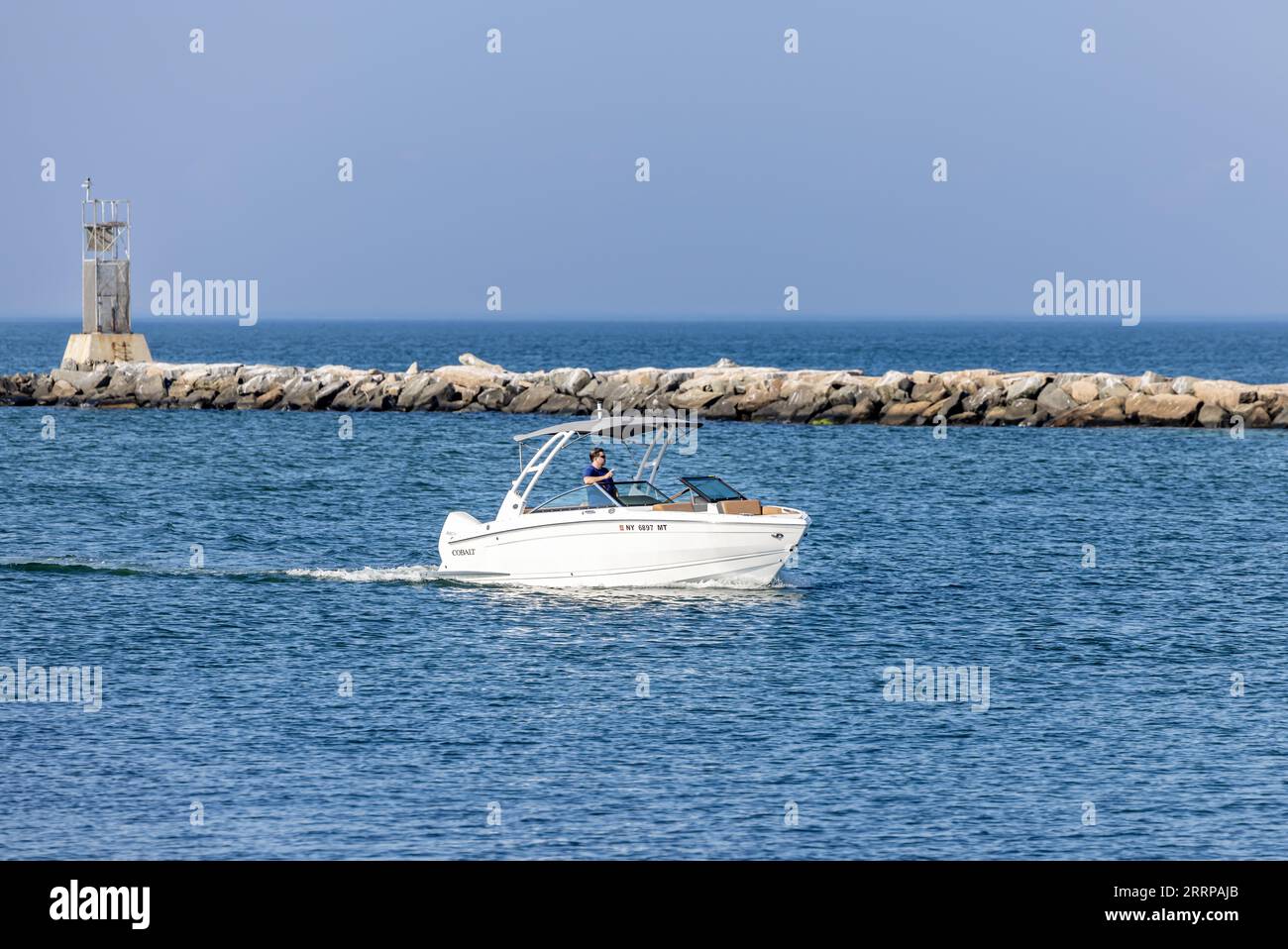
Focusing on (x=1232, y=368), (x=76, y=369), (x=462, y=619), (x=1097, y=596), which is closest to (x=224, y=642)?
(x=462, y=619)

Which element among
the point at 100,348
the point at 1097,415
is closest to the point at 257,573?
the point at 1097,415

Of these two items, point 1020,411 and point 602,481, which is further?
point 1020,411

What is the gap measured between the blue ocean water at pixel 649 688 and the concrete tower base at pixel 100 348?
32883 millimetres

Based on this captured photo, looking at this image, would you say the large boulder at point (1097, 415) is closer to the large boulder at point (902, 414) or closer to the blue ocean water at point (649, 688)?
the large boulder at point (902, 414)

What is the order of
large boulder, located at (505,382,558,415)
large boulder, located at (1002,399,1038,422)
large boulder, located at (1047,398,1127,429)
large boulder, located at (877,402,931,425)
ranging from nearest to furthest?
large boulder, located at (1047,398,1127,429)
large boulder, located at (1002,399,1038,422)
large boulder, located at (877,402,931,425)
large boulder, located at (505,382,558,415)

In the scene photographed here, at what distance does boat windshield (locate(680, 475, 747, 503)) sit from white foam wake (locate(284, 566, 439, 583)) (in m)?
5.79

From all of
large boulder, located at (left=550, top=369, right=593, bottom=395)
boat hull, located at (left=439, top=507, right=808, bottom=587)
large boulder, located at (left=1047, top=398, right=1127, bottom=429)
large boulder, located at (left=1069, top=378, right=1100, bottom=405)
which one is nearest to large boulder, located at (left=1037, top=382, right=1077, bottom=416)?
large boulder, located at (left=1069, top=378, right=1100, bottom=405)

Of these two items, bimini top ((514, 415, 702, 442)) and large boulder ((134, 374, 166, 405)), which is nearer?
bimini top ((514, 415, 702, 442))

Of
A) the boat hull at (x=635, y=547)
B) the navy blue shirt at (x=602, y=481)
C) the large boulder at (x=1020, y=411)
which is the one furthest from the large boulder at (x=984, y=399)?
the navy blue shirt at (x=602, y=481)

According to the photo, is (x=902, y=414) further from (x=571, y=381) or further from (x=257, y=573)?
(x=257, y=573)

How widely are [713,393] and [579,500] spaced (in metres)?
42.5

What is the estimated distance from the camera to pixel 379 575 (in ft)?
A: 105

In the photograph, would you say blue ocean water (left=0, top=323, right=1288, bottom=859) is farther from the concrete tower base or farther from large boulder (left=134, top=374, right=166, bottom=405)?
the concrete tower base

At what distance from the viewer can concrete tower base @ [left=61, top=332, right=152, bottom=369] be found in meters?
78.8
